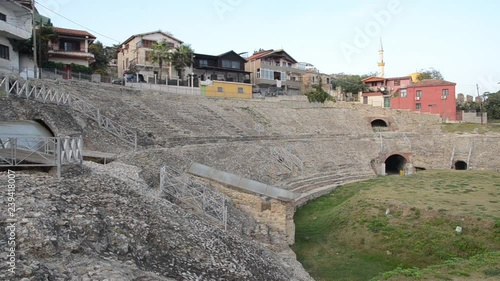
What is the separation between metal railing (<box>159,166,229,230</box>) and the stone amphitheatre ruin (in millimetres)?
85

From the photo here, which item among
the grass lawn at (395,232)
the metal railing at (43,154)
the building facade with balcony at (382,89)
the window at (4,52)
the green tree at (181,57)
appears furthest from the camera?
the building facade with balcony at (382,89)

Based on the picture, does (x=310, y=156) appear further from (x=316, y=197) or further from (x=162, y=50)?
(x=162, y=50)

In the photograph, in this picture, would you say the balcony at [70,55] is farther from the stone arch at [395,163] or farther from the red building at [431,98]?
the red building at [431,98]

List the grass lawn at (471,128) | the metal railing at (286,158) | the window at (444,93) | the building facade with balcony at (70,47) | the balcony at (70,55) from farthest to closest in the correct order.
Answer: the window at (444,93), the grass lawn at (471,128), the building facade with balcony at (70,47), the balcony at (70,55), the metal railing at (286,158)

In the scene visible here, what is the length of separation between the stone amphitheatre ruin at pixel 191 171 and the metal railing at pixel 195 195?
85 millimetres

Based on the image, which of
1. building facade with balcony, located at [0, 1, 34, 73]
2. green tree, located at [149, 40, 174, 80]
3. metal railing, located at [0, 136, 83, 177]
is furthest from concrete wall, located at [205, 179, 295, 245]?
green tree, located at [149, 40, 174, 80]

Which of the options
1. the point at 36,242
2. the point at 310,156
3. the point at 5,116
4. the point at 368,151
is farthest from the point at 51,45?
the point at 36,242

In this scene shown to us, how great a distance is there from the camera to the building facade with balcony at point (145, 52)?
51.1 m

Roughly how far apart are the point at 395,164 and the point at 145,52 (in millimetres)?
36021

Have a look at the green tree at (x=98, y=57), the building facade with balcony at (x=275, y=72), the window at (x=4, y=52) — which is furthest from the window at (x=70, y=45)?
the building facade with balcony at (x=275, y=72)

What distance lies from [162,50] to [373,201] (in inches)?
1415

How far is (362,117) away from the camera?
168 ft

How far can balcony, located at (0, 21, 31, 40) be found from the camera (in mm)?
29759

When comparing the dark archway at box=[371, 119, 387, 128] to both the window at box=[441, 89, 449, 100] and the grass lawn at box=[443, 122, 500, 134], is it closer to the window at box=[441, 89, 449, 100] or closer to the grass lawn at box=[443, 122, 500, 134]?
the grass lawn at box=[443, 122, 500, 134]
